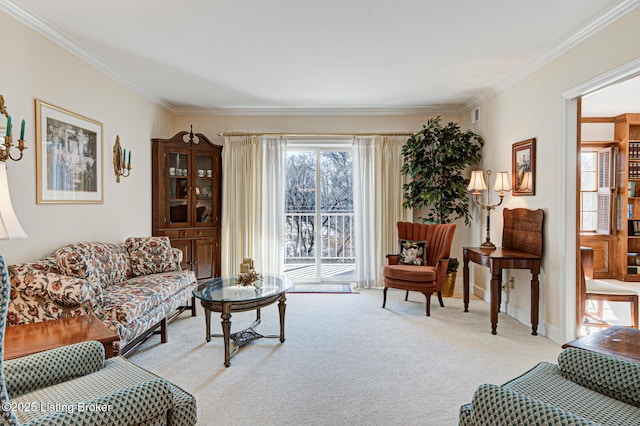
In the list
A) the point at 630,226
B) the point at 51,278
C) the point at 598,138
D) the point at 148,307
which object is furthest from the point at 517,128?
the point at 51,278

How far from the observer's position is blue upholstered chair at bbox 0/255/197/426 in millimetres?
1045

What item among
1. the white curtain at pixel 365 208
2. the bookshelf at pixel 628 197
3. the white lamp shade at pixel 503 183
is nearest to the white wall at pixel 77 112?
the white curtain at pixel 365 208

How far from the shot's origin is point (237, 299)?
9.07ft

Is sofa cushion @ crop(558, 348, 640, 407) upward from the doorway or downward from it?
downward

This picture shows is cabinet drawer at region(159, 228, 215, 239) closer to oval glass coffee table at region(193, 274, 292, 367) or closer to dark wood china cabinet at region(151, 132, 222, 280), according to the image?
dark wood china cabinet at region(151, 132, 222, 280)

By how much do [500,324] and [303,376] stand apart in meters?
2.31

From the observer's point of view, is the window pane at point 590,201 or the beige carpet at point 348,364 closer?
the beige carpet at point 348,364

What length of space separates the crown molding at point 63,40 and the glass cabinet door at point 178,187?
3.17 feet

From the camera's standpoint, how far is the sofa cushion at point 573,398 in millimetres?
1229

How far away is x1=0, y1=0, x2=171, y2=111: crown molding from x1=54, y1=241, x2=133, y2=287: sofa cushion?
1.77 metres

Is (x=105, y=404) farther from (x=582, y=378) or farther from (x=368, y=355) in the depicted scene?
(x=368, y=355)

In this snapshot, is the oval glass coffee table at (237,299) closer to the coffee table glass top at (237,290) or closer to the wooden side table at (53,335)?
the coffee table glass top at (237,290)

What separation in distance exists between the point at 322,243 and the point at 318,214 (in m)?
0.47

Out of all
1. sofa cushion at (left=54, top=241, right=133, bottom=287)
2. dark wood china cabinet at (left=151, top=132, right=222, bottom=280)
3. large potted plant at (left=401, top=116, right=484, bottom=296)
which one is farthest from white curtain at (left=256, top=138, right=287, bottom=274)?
sofa cushion at (left=54, top=241, right=133, bottom=287)
